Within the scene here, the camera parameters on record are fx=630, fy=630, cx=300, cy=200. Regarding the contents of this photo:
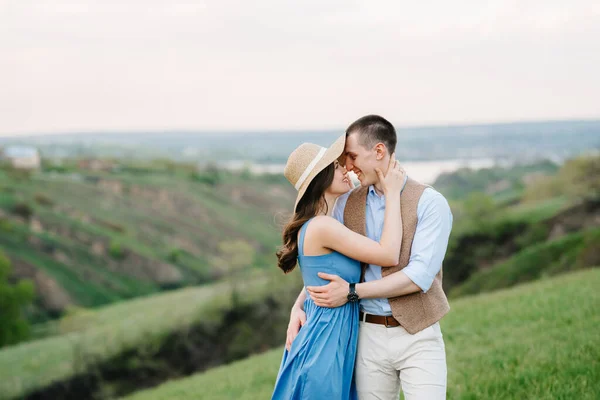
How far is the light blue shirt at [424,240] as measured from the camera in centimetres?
406

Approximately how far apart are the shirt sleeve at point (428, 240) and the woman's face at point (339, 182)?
0.53m

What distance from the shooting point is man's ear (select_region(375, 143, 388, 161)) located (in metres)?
4.29

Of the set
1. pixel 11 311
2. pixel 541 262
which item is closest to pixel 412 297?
pixel 541 262

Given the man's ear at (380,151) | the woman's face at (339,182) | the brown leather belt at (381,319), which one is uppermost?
the man's ear at (380,151)

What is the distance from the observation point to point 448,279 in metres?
41.7

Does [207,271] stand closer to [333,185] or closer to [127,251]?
[127,251]

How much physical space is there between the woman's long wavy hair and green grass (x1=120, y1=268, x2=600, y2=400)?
3.35 metres

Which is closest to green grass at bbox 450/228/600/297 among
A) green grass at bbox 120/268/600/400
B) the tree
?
green grass at bbox 120/268/600/400

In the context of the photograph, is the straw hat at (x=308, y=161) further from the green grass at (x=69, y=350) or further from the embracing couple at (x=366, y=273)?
the green grass at (x=69, y=350)

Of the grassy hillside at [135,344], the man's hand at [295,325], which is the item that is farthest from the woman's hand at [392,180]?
the grassy hillside at [135,344]

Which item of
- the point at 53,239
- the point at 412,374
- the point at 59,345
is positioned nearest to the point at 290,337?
the point at 412,374

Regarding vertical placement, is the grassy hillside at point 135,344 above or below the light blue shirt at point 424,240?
below

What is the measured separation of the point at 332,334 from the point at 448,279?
128 feet

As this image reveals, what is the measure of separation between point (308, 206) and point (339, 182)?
0.27m
